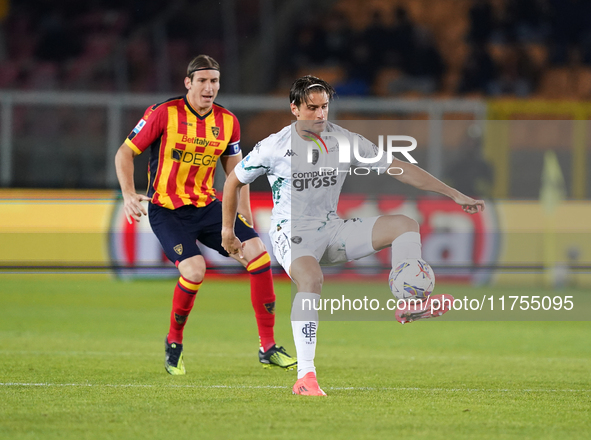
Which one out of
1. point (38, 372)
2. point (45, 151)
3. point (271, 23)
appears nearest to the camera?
point (38, 372)

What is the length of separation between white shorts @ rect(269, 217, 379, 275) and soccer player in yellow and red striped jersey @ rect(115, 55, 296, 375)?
3.17 ft

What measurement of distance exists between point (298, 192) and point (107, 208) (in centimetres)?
777

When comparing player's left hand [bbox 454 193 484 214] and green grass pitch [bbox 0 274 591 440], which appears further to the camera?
player's left hand [bbox 454 193 484 214]

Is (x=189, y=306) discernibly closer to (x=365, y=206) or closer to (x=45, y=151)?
(x=365, y=206)

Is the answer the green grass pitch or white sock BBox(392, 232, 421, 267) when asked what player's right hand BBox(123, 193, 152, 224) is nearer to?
the green grass pitch

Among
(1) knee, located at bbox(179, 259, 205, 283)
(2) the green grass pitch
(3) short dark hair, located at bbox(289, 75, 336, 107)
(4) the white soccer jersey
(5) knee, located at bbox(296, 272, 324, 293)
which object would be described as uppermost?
(3) short dark hair, located at bbox(289, 75, 336, 107)

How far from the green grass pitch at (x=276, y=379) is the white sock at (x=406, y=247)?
796mm

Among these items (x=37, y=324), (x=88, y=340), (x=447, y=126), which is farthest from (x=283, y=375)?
(x=447, y=126)

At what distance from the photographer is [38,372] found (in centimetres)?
585

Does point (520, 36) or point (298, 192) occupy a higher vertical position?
point (520, 36)

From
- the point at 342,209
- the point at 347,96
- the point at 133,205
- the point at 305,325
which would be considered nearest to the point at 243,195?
the point at 133,205

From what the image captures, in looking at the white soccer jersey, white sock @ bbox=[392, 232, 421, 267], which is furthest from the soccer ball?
the white soccer jersey

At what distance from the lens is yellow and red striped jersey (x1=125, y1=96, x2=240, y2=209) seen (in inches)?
243

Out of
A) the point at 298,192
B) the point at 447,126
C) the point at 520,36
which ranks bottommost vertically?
the point at 298,192
